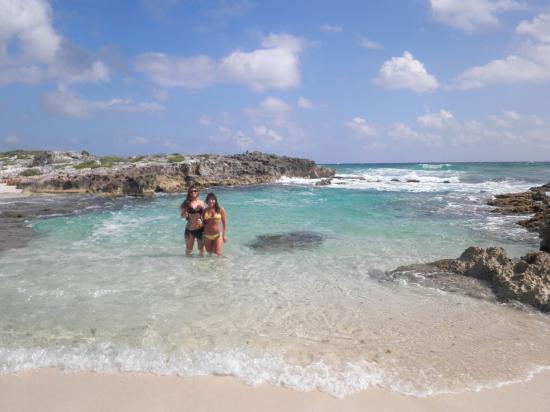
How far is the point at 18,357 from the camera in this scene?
15.9ft

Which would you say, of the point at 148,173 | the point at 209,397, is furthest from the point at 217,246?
the point at 148,173

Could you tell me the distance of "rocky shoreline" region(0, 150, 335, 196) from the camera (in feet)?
108

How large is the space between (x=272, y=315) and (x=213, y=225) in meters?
4.21

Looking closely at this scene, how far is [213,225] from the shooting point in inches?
396

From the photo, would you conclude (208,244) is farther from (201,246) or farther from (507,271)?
(507,271)

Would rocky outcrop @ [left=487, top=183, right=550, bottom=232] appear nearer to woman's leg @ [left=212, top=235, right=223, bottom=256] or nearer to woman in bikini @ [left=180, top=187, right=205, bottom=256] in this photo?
woman's leg @ [left=212, top=235, right=223, bottom=256]

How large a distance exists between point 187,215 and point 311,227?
578 cm

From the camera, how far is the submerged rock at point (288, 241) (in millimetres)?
11336

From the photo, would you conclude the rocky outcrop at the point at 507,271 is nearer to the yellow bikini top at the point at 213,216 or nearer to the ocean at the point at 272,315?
the ocean at the point at 272,315

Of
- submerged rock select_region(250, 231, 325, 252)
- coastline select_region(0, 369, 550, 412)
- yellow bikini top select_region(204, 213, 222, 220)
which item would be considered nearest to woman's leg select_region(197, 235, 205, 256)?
yellow bikini top select_region(204, 213, 222, 220)

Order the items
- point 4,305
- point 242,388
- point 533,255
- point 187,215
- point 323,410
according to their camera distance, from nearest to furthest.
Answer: point 323,410 < point 242,388 < point 4,305 < point 533,255 < point 187,215

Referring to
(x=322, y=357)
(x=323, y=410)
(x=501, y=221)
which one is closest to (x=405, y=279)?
(x=322, y=357)

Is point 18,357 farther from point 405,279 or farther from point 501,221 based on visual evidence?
point 501,221

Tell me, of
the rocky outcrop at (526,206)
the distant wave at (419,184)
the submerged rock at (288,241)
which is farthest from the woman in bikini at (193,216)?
the distant wave at (419,184)
